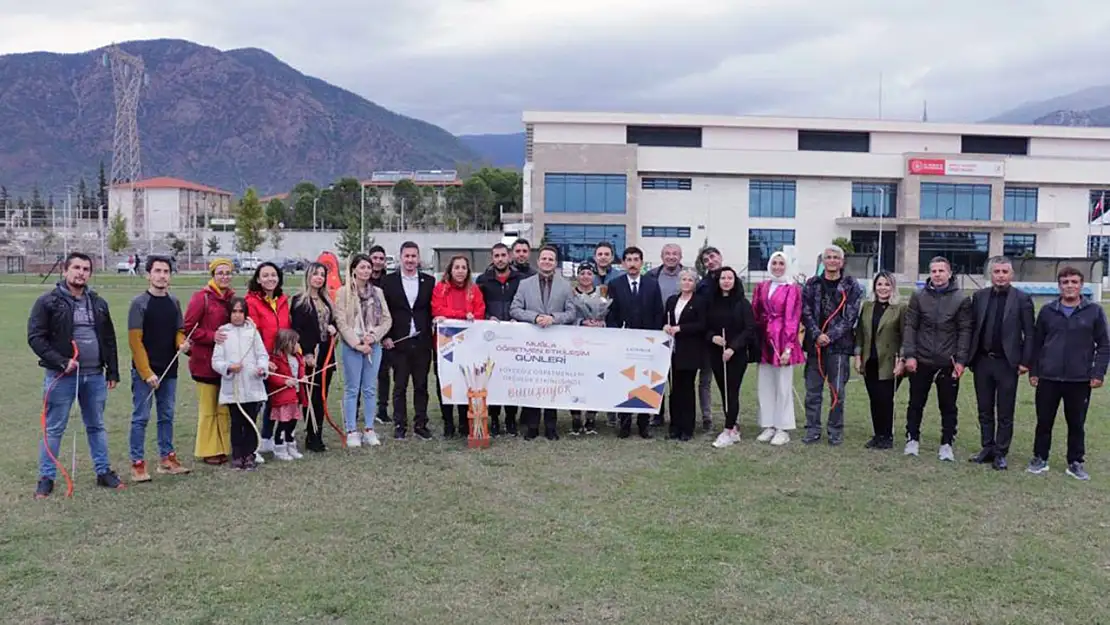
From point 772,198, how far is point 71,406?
6082cm

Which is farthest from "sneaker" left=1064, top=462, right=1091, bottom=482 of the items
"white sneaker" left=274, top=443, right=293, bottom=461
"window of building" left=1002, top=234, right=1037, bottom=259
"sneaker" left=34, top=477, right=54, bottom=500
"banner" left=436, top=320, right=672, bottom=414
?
"window of building" left=1002, top=234, right=1037, bottom=259

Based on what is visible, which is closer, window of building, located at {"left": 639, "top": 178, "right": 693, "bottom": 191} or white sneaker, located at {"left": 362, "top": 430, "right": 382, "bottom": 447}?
white sneaker, located at {"left": 362, "top": 430, "right": 382, "bottom": 447}

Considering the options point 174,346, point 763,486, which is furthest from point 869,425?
point 174,346

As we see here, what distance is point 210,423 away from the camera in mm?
7770

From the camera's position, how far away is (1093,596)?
488 cm

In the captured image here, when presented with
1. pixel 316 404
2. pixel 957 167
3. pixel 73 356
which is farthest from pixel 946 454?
pixel 957 167

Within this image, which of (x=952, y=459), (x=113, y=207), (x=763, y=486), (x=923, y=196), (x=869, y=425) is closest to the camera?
(x=763, y=486)

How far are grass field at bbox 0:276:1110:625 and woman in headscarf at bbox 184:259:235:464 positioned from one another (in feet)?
0.98

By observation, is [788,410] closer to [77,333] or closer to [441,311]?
[441,311]

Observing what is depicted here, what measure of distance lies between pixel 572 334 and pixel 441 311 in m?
1.35

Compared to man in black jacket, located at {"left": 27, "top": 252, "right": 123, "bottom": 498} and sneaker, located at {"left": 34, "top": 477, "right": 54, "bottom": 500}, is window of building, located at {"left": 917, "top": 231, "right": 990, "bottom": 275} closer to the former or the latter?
man in black jacket, located at {"left": 27, "top": 252, "right": 123, "bottom": 498}

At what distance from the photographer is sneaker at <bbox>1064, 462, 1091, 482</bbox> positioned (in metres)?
7.45

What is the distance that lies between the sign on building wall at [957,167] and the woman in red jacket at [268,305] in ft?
203

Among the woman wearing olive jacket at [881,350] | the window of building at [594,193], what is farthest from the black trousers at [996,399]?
the window of building at [594,193]
